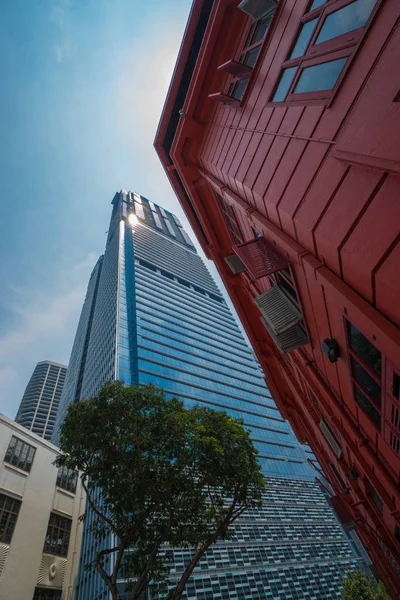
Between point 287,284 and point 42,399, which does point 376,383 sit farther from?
point 42,399

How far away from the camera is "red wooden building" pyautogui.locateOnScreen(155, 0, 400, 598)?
2.89 m

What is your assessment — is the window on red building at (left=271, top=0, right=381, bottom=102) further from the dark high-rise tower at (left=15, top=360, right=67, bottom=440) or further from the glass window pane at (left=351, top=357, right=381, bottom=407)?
the dark high-rise tower at (left=15, top=360, right=67, bottom=440)

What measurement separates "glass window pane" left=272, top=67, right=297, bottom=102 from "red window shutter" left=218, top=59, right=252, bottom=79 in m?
2.11

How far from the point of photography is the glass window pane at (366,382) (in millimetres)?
4290

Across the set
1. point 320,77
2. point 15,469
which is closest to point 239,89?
point 320,77

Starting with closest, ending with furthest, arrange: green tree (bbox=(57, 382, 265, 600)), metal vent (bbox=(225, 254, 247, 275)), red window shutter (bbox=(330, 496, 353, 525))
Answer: green tree (bbox=(57, 382, 265, 600)) < metal vent (bbox=(225, 254, 247, 275)) < red window shutter (bbox=(330, 496, 353, 525))

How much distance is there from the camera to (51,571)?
14.7m

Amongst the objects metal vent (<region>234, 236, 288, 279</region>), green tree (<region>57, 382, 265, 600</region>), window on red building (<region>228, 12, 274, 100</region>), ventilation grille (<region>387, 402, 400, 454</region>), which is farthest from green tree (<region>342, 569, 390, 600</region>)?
window on red building (<region>228, 12, 274, 100</region>)

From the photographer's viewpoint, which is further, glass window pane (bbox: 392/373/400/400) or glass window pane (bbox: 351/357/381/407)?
glass window pane (bbox: 351/357/381/407)

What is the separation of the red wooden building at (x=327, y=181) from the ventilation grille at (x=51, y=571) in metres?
15.4

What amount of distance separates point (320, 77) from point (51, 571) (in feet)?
72.1

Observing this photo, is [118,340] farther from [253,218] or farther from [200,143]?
[253,218]

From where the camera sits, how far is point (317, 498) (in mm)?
50094

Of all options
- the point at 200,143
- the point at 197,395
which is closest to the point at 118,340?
the point at 197,395
